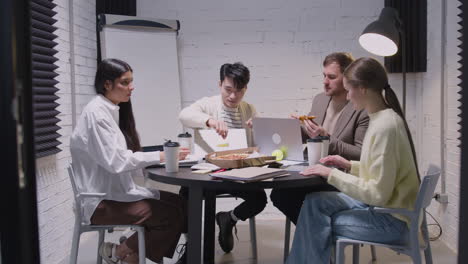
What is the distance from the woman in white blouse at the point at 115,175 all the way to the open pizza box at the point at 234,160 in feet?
0.63

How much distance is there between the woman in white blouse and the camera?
8.04 ft

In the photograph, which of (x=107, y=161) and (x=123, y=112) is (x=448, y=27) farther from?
(x=107, y=161)

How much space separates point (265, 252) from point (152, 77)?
70.9 inches

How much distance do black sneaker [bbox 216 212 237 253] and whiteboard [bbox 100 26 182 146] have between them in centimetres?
110

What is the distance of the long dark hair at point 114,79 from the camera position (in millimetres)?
2703

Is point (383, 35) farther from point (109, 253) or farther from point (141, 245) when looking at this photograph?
point (109, 253)

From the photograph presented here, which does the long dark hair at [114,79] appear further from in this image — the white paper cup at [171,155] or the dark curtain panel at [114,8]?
the dark curtain panel at [114,8]


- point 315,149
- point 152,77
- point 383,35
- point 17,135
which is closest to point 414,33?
point 383,35

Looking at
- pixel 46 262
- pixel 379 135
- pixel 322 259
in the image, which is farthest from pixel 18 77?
pixel 46 262

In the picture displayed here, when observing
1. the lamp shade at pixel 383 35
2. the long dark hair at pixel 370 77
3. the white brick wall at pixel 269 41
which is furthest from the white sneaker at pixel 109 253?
the lamp shade at pixel 383 35

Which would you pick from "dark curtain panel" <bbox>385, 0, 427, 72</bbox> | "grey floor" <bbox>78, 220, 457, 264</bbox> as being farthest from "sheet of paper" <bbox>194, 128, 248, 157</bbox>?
"dark curtain panel" <bbox>385, 0, 427, 72</bbox>

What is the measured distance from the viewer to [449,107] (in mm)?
3574

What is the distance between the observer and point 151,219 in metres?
2.58

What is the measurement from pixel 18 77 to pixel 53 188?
9.44ft
